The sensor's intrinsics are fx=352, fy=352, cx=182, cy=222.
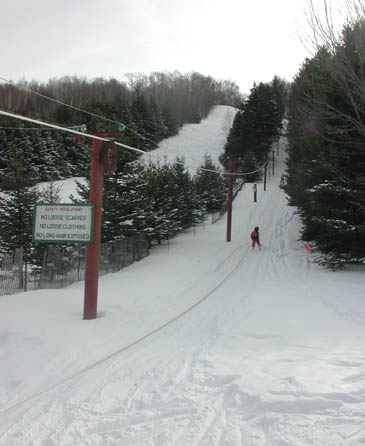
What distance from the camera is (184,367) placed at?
16.3ft

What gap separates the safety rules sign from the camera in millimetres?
7742

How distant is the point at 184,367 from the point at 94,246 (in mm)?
3812

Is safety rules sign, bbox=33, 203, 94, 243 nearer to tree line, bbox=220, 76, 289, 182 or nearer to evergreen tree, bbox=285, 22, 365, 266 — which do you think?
evergreen tree, bbox=285, 22, 365, 266

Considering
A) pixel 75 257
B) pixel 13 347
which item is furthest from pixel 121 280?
pixel 13 347

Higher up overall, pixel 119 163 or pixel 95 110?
pixel 95 110

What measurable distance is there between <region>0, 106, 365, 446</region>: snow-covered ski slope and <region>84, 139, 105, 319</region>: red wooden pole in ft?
1.41

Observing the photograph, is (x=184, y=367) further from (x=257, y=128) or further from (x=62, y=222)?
(x=257, y=128)

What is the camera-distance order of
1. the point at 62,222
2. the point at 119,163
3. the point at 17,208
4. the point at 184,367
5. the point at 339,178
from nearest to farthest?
1. the point at 184,367
2. the point at 62,222
3. the point at 339,178
4. the point at 17,208
5. the point at 119,163

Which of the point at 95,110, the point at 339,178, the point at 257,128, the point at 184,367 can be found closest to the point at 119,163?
the point at 339,178

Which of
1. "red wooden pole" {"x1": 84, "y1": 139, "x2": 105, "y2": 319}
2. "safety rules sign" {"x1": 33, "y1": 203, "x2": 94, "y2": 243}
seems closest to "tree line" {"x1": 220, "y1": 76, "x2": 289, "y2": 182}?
"red wooden pole" {"x1": 84, "y1": 139, "x2": 105, "y2": 319}

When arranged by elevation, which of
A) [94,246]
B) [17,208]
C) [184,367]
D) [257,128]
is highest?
[257,128]

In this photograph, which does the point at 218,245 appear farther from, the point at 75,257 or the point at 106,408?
the point at 106,408

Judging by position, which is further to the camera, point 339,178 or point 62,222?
point 339,178

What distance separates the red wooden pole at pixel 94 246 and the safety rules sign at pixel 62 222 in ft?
0.63
